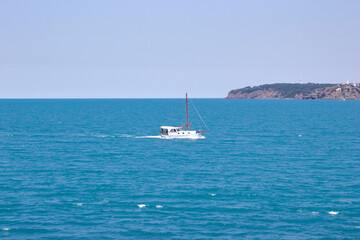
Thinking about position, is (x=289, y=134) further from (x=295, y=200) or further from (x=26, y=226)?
(x=26, y=226)

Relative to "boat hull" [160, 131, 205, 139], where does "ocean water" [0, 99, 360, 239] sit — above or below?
below

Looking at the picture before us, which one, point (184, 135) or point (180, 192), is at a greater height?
point (184, 135)

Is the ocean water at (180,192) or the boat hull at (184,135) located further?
the boat hull at (184,135)

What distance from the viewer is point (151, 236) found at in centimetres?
3856

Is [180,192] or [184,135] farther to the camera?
[184,135]

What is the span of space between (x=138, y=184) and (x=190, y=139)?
180 ft

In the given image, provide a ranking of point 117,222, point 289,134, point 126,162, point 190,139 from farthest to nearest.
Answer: point 289,134, point 190,139, point 126,162, point 117,222

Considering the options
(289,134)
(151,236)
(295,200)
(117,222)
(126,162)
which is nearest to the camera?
(151,236)

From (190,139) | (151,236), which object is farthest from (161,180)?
(190,139)

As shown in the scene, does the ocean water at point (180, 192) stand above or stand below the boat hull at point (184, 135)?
below

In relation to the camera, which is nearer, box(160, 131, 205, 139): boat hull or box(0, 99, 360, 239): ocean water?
box(0, 99, 360, 239): ocean water

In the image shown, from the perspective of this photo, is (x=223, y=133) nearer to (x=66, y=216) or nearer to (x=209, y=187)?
(x=209, y=187)

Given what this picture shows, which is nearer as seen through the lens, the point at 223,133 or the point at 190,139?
the point at 190,139

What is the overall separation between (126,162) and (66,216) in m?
30.2
